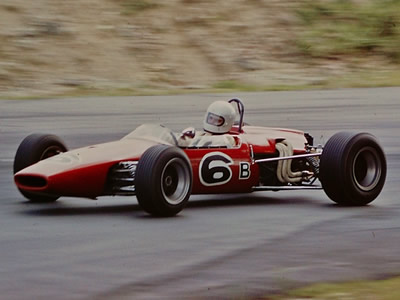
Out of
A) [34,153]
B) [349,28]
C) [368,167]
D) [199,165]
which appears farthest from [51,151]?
[349,28]

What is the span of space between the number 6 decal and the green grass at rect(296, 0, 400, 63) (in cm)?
1113

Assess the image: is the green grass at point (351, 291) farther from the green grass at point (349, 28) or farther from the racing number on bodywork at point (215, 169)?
the green grass at point (349, 28)

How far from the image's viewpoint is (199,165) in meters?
8.52

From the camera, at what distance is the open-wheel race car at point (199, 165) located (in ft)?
26.1

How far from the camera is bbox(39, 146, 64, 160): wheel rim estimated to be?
888 cm

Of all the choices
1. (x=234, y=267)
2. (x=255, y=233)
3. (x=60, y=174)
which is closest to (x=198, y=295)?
(x=234, y=267)

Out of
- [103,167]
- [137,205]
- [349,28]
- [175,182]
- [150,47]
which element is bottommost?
[137,205]

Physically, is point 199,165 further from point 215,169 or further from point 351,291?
point 351,291

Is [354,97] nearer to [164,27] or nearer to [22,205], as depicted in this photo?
[164,27]

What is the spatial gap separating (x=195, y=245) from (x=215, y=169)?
1.67m

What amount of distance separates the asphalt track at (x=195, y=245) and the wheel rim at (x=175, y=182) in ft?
0.59

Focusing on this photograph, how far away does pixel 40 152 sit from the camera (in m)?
8.82

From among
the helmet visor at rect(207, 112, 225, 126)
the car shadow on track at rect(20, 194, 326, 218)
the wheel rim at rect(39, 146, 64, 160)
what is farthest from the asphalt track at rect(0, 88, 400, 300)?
the helmet visor at rect(207, 112, 225, 126)

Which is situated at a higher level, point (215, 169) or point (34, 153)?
point (34, 153)
